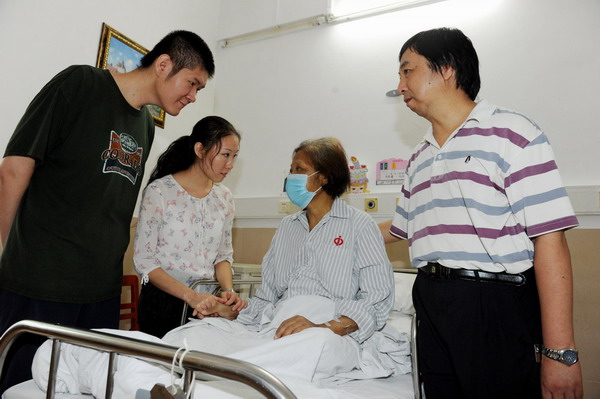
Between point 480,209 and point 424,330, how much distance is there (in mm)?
465

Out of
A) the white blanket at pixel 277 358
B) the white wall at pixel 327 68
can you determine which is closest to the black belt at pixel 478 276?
the white blanket at pixel 277 358

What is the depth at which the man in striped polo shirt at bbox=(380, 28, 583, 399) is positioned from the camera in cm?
122

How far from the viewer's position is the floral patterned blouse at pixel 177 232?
216 centimetres

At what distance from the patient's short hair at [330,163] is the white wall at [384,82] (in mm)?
1195

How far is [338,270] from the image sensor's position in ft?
6.27

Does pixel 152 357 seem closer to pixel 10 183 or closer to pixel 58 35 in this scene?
pixel 10 183

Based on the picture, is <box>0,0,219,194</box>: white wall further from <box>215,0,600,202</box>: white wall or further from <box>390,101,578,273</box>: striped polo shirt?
<box>390,101,578,273</box>: striped polo shirt

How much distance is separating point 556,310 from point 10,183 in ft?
5.94

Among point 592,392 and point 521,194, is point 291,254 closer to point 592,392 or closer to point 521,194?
point 521,194

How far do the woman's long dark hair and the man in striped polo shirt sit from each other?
→ 128cm

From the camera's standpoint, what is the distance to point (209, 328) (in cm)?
179

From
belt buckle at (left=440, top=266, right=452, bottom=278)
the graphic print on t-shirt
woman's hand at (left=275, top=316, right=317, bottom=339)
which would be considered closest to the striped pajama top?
woman's hand at (left=275, top=316, right=317, bottom=339)

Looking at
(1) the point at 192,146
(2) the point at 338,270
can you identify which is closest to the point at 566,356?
(2) the point at 338,270

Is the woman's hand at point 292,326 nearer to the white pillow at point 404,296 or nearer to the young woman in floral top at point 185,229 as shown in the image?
the young woman in floral top at point 185,229
